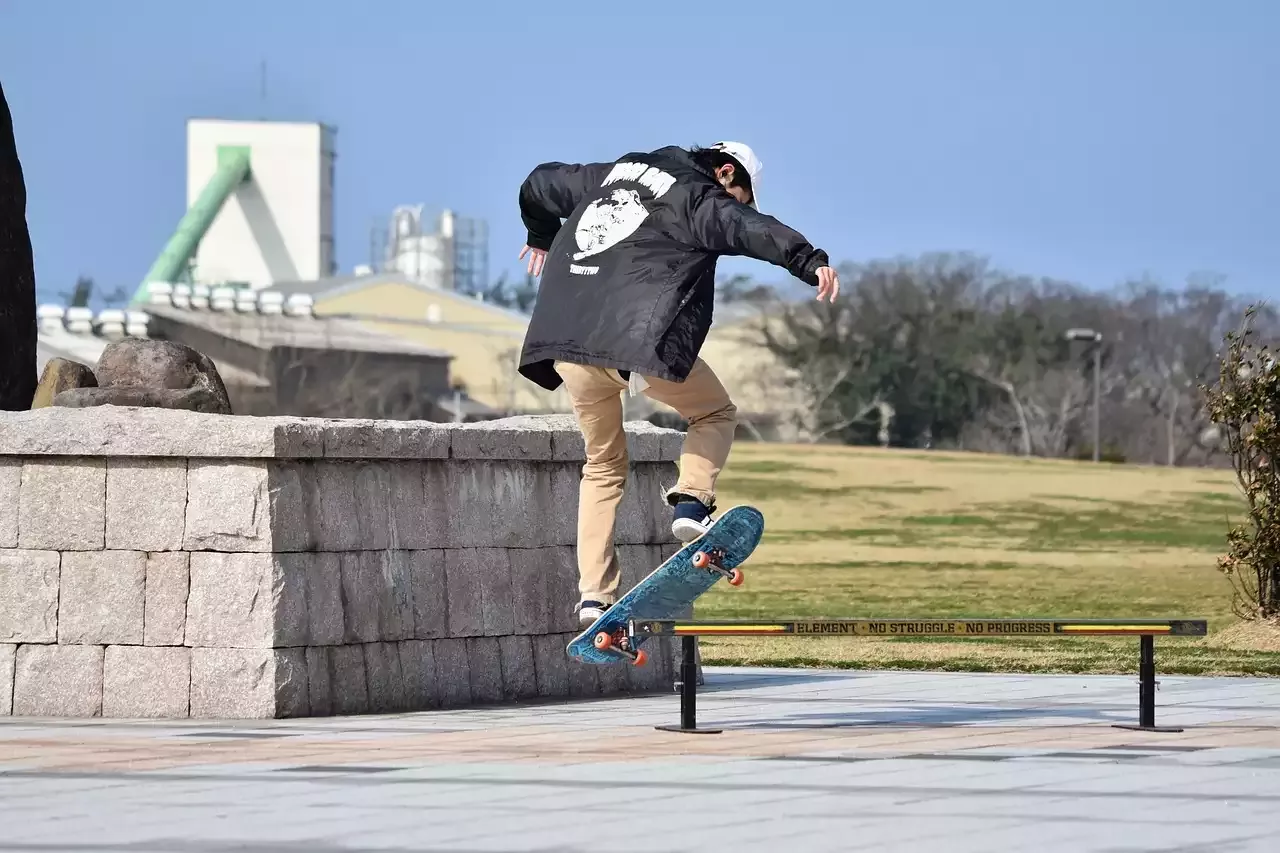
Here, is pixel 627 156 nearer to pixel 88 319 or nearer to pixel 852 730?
pixel 852 730

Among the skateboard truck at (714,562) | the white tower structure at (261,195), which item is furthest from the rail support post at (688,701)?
the white tower structure at (261,195)

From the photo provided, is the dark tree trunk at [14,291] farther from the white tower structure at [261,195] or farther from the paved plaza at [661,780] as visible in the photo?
the white tower structure at [261,195]

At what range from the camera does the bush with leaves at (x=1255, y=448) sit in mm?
14430

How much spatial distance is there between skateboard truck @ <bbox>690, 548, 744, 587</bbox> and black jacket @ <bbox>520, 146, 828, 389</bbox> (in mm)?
839

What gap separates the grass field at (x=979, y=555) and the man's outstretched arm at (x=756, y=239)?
17.4 feet

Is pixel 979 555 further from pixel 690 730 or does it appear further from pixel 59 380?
pixel 690 730

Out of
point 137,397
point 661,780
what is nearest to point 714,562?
point 661,780

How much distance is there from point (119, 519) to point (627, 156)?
2726 millimetres

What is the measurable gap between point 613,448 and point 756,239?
1.22 metres

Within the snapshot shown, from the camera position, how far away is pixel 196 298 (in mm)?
82250

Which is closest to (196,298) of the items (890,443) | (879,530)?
(890,443)

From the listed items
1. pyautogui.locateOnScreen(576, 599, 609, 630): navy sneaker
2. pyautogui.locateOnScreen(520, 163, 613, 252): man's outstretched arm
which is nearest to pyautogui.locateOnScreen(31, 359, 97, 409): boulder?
pyautogui.locateOnScreen(520, 163, 613, 252): man's outstretched arm

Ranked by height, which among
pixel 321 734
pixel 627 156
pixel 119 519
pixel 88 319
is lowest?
pixel 321 734

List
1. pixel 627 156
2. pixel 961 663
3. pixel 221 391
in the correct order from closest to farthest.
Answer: pixel 627 156
pixel 221 391
pixel 961 663
